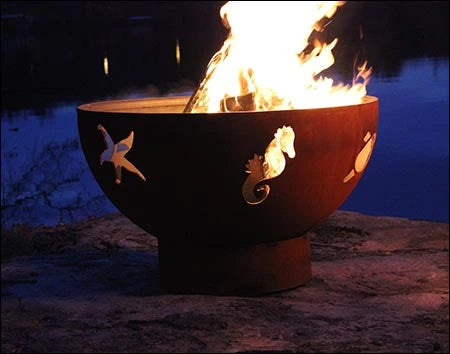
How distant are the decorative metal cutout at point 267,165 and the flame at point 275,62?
1.97ft

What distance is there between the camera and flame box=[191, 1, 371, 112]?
4504mm

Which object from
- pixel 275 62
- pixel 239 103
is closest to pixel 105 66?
pixel 275 62

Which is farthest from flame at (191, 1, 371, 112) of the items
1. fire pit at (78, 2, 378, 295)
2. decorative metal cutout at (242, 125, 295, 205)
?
decorative metal cutout at (242, 125, 295, 205)

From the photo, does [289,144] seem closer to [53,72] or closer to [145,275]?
[145,275]

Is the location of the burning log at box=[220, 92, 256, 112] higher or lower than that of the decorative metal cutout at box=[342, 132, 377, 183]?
higher

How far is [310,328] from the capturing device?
361 centimetres

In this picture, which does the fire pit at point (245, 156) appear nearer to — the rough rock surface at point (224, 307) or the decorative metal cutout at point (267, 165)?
the decorative metal cutout at point (267, 165)

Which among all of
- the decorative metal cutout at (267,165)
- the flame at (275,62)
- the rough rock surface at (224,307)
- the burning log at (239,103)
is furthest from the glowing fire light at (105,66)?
the decorative metal cutout at (267,165)

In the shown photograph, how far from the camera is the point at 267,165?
12.8 ft

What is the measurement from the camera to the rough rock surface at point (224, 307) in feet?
11.4

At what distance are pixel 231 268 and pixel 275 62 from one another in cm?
113

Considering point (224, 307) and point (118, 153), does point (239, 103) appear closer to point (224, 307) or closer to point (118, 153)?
point (118, 153)

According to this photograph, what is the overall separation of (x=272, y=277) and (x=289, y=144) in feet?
2.53

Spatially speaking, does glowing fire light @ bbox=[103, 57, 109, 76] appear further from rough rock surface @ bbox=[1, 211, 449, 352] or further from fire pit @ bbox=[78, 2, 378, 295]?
fire pit @ bbox=[78, 2, 378, 295]
